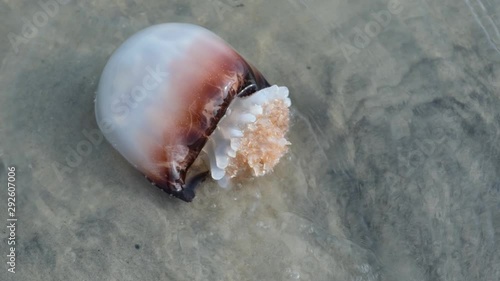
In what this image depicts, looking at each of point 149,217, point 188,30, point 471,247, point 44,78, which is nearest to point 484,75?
point 471,247

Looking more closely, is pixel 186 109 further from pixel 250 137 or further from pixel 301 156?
pixel 301 156

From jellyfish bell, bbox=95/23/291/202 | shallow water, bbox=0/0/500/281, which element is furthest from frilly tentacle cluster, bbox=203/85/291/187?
shallow water, bbox=0/0/500/281

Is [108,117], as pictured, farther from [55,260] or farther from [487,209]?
[487,209]

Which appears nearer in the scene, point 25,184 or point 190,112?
point 190,112

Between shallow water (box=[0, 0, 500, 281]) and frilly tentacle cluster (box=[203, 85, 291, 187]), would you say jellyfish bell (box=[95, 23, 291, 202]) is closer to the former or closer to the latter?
frilly tentacle cluster (box=[203, 85, 291, 187])

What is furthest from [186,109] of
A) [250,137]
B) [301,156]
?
[301,156]

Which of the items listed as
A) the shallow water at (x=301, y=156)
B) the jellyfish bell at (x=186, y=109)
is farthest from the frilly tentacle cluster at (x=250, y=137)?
the shallow water at (x=301, y=156)

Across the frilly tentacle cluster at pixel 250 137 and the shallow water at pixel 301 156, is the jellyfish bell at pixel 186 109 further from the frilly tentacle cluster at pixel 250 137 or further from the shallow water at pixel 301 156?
the shallow water at pixel 301 156
